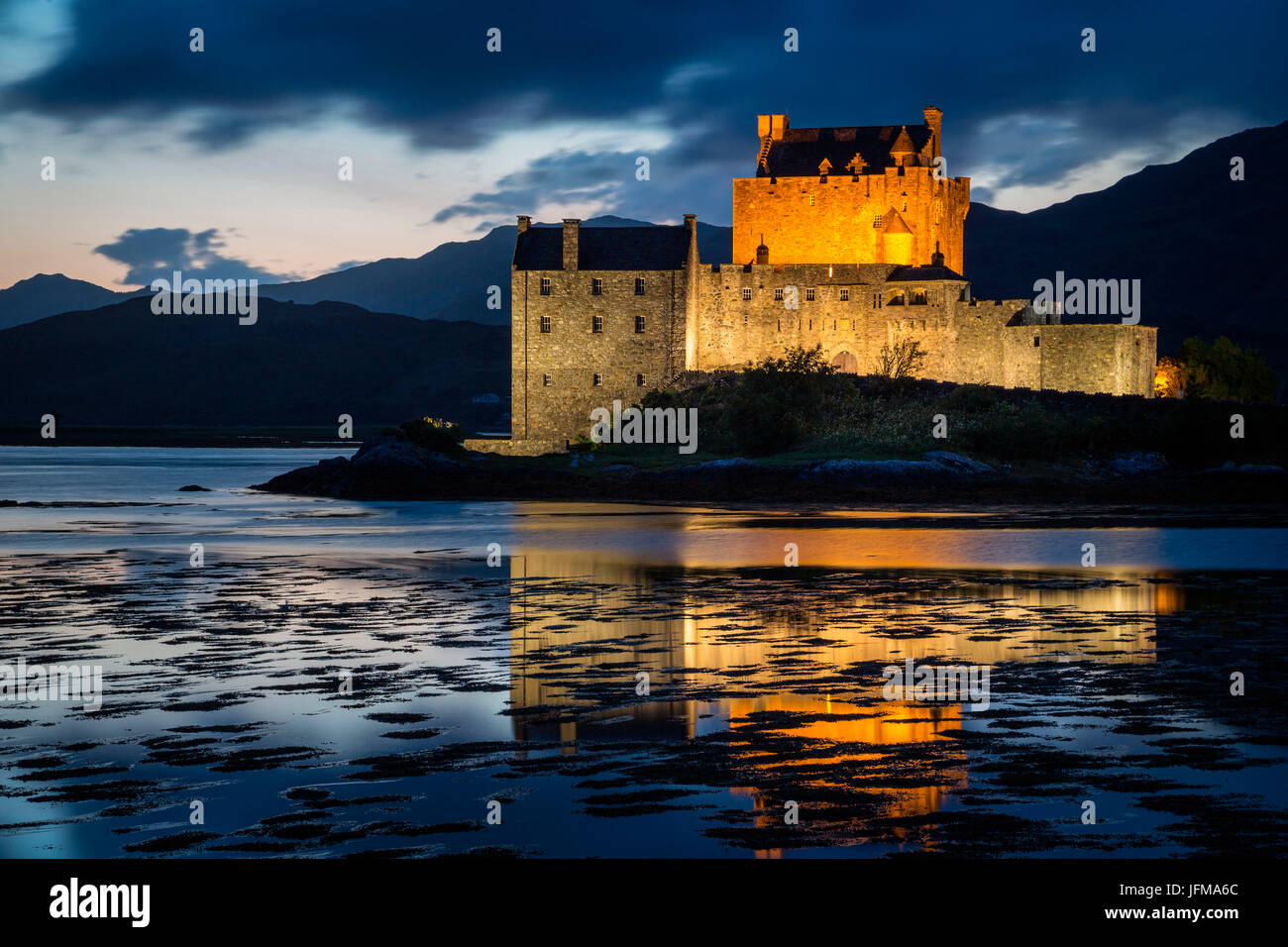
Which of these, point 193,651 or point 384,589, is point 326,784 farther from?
point 384,589

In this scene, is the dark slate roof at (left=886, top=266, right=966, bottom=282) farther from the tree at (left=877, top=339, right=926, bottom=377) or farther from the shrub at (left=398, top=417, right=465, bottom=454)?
the shrub at (left=398, top=417, right=465, bottom=454)

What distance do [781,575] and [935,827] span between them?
1544 centimetres

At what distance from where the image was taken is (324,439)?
6344 inches

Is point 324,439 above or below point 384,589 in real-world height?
above

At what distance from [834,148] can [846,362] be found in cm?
1594

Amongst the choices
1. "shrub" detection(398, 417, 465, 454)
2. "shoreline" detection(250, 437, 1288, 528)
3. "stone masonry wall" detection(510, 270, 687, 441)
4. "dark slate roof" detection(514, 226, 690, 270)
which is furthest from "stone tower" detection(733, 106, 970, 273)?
"shoreline" detection(250, 437, 1288, 528)

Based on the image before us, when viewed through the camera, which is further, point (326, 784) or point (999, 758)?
point (999, 758)

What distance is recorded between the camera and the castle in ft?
219

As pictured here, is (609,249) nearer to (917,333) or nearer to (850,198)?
(917,333)

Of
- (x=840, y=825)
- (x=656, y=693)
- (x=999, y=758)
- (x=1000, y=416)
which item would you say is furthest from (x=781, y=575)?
(x=1000, y=416)

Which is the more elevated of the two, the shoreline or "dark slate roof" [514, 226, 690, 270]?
"dark slate roof" [514, 226, 690, 270]

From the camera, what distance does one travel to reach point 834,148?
268 ft

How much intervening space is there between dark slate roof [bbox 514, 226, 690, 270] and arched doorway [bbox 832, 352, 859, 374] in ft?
37.8

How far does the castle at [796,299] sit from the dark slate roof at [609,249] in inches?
3.9
